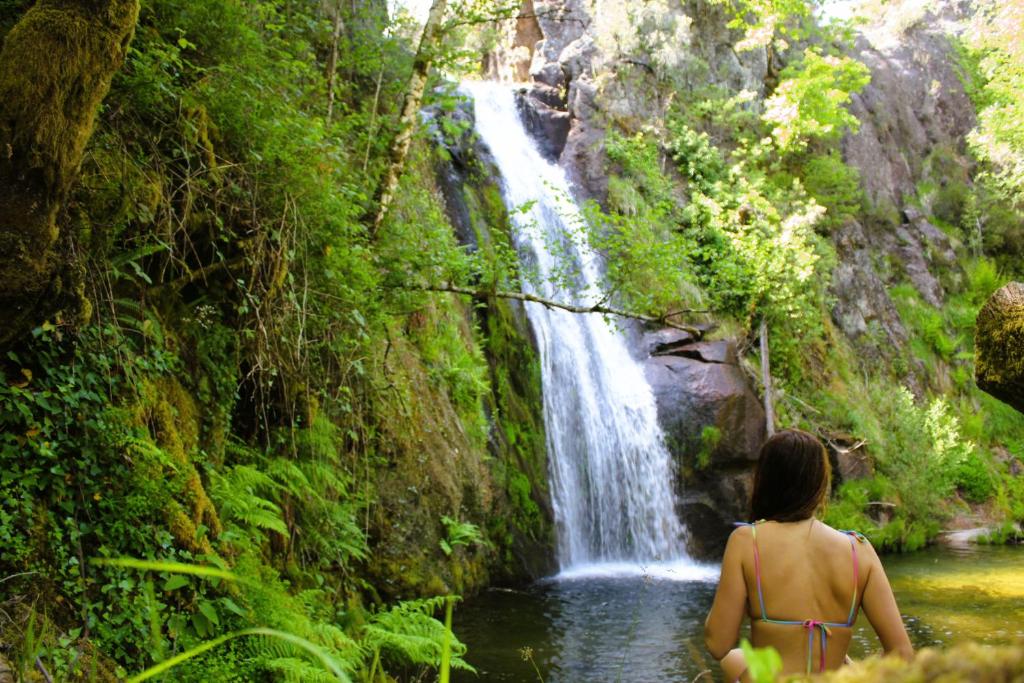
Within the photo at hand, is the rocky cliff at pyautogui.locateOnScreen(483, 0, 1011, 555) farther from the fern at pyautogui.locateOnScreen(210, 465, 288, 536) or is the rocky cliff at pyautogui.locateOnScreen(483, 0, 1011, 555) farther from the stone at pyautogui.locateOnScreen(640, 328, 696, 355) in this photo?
the fern at pyautogui.locateOnScreen(210, 465, 288, 536)

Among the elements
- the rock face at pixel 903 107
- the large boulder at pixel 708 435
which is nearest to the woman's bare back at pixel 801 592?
the large boulder at pixel 708 435

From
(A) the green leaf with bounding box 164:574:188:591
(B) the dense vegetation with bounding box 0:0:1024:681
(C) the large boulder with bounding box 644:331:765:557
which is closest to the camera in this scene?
(B) the dense vegetation with bounding box 0:0:1024:681

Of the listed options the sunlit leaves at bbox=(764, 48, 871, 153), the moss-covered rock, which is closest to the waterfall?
the sunlit leaves at bbox=(764, 48, 871, 153)

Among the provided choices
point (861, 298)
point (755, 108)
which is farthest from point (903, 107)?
point (861, 298)

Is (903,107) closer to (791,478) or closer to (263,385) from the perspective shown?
(263,385)

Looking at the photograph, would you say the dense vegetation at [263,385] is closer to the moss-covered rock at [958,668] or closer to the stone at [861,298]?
the moss-covered rock at [958,668]

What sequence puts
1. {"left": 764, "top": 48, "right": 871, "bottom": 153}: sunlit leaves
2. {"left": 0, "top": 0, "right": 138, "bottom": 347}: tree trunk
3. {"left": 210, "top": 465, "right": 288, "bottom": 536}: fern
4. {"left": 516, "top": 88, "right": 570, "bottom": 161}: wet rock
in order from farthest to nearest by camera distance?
{"left": 764, "top": 48, "right": 871, "bottom": 153}: sunlit leaves, {"left": 516, "top": 88, "right": 570, "bottom": 161}: wet rock, {"left": 210, "top": 465, "right": 288, "bottom": 536}: fern, {"left": 0, "top": 0, "right": 138, "bottom": 347}: tree trunk

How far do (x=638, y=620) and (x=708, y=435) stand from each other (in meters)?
6.61

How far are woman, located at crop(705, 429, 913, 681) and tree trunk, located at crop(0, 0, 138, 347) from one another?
3492mm

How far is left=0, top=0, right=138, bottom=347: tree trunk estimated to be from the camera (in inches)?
141

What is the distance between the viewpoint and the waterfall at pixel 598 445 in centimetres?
1318

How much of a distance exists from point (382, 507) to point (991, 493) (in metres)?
18.3

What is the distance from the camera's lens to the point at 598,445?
14016 millimetres

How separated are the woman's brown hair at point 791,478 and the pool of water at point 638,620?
4.08 meters
